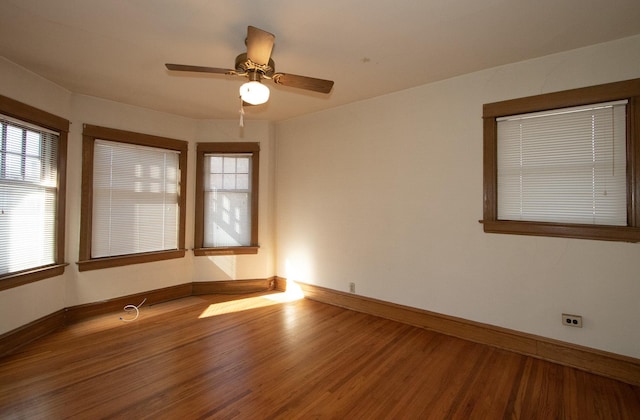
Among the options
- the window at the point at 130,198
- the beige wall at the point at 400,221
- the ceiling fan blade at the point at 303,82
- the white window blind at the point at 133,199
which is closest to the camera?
the ceiling fan blade at the point at 303,82

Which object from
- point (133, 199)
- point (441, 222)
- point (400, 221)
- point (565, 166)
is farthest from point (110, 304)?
point (565, 166)

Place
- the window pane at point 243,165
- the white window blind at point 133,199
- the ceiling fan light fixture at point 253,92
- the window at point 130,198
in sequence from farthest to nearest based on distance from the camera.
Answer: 1. the window pane at point 243,165
2. the white window blind at point 133,199
3. the window at point 130,198
4. the ceiling fan light fixture at point 253,92

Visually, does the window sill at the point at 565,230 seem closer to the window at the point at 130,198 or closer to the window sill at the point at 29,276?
the window at the point at 130,198

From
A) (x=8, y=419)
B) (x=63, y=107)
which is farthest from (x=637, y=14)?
(x=63, y=107)

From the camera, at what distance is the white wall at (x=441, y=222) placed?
8.05 ft

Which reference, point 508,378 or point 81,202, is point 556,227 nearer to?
point 508,378

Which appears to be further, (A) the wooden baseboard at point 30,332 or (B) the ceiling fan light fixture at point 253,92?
(A) the wooden baseboard at point 30,332

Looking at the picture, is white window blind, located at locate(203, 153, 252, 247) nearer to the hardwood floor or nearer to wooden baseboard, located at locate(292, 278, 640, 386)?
the hardwood floor

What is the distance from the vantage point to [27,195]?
9.89 ft

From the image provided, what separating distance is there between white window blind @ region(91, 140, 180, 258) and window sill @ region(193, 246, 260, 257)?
0.36 m

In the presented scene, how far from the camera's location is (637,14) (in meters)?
2.06

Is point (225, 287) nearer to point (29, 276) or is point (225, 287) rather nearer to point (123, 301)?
point (123, 301)

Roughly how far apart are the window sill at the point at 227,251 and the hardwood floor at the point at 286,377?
1.28 meters

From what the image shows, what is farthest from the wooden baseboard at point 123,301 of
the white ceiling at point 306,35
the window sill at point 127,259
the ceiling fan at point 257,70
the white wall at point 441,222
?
the ceiling fan at point 257,70
